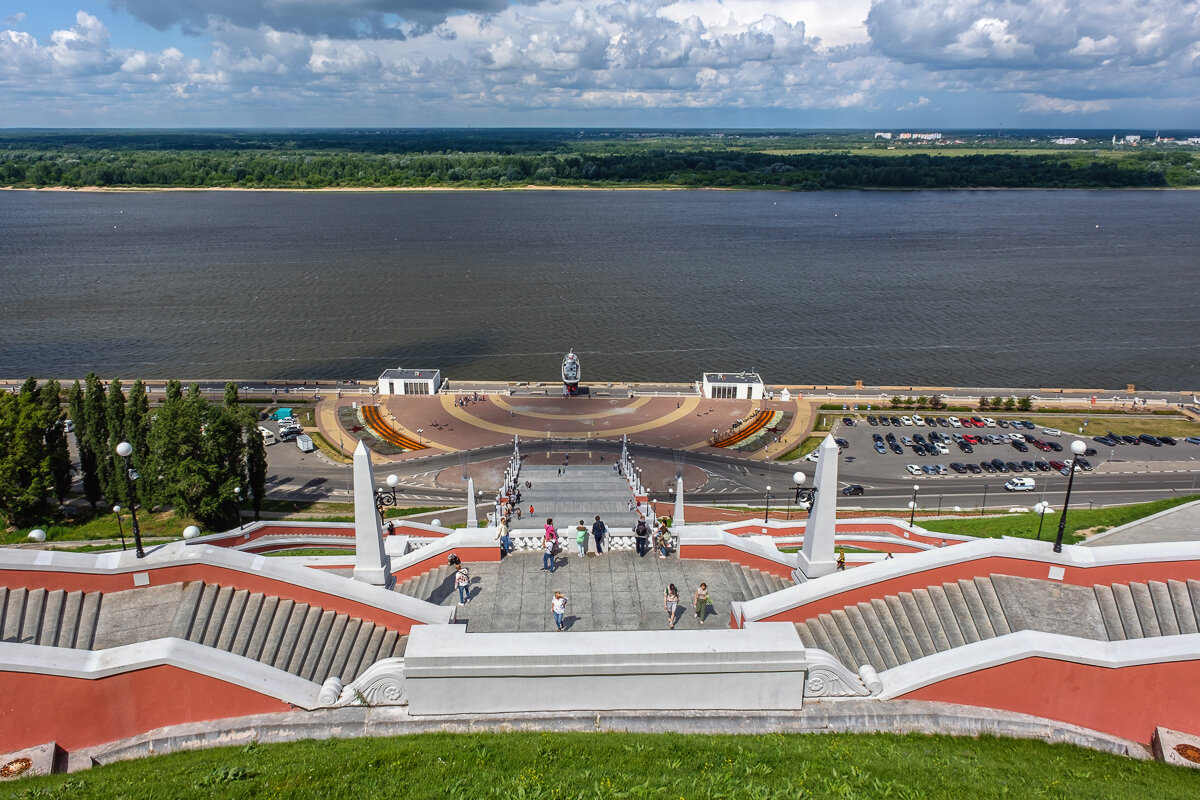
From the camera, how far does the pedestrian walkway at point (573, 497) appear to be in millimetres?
20609

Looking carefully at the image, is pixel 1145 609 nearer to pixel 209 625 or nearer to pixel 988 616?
pixel 988 616

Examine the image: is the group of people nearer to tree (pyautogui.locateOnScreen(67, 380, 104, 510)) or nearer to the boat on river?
tree (pyautogui.locateOnScreen(67, 380, 104, 510))

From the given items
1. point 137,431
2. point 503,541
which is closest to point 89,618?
point 503,541

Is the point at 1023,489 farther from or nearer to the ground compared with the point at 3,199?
nearer to the ground

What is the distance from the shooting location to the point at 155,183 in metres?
197

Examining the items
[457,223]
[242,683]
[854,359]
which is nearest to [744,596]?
[242,683]

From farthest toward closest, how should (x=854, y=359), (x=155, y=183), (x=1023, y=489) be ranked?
(x=155, y=183) < (x=854, y=359) < (x=1023, y=489)

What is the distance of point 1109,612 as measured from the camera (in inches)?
528

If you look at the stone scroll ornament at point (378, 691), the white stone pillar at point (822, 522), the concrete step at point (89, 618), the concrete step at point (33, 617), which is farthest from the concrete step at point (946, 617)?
the concrete step at point (33, 617)

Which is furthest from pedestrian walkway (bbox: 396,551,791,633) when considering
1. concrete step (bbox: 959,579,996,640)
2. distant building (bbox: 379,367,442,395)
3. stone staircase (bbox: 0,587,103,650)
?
distant building (bbox: 379,367,442,395)

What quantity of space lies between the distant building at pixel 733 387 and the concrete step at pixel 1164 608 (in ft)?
143

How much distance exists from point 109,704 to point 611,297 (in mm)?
79187

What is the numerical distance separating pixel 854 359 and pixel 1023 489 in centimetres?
2857

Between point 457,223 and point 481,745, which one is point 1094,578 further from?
point 457,223
